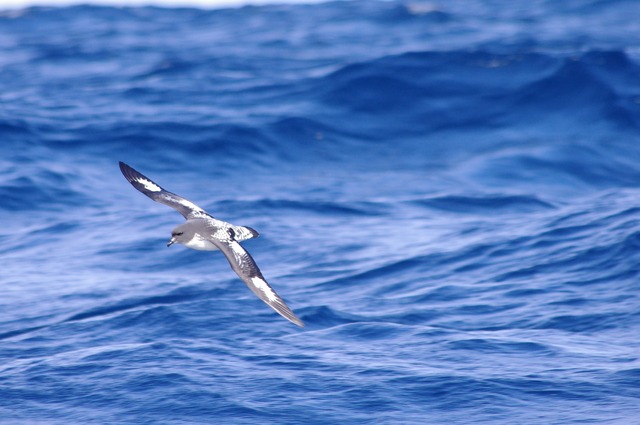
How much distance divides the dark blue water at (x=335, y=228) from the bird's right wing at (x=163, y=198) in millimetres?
1189

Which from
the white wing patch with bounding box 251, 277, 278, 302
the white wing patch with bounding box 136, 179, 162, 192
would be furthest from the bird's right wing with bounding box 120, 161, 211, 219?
the white wing patch with bounding box 251, 277, 278, 302

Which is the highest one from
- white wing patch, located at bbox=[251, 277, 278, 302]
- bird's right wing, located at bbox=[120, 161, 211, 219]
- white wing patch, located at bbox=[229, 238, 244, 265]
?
bird's right wing, located at bbox=[120, 161, 211, 219]

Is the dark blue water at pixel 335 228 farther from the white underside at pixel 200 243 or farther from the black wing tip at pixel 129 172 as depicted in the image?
the black wing tip at pixel 129 172

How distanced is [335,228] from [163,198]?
12.7ft

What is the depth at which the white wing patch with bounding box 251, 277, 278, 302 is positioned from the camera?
7664 mm

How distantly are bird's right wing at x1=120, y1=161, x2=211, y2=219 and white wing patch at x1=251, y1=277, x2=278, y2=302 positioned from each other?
5.45 feet

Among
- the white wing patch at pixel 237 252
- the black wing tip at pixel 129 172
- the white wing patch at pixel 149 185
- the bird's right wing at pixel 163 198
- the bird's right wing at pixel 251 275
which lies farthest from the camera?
the black wing tip at pixel 129 172

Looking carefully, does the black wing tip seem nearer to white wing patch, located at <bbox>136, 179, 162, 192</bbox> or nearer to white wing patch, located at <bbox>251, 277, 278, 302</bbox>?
white wing patch, located at <bbox>136, 179, 162, 192</bbox>

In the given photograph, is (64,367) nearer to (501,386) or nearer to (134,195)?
(501,386)

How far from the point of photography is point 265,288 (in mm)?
7789

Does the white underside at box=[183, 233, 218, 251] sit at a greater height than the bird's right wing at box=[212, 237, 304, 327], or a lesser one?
greater

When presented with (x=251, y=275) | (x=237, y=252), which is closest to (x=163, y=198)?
(x=237, y=252)

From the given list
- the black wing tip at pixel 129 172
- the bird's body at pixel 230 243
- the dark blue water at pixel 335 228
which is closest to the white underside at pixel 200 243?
the bird's body at pixel 230 243

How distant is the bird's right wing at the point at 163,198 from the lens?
31.1 feet
